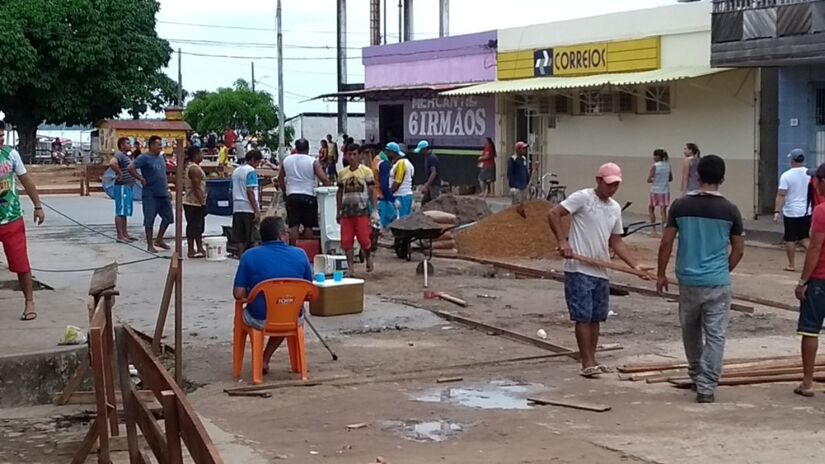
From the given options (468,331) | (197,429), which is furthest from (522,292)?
(197,429)

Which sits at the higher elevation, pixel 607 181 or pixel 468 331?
pixel 607 181


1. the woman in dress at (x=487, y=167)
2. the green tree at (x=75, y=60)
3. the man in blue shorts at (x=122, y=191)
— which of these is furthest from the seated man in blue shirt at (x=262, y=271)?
the green tree at (x=75, y=60)

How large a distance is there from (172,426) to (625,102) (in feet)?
81.0

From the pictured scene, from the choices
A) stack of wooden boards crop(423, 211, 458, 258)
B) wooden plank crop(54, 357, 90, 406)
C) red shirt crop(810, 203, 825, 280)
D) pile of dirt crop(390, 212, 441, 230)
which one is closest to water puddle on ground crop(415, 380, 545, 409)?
red shirt crop(810, 203, 825, 280)

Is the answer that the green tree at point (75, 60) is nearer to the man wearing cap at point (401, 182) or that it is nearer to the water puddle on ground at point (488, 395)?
the man wearing cap at point (401, 182)

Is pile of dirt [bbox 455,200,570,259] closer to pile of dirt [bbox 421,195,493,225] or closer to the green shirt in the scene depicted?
pile of dirt [bbox 421,195,493,225]

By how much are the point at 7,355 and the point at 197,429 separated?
16.5 feet

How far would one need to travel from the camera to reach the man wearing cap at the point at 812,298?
28.2ft

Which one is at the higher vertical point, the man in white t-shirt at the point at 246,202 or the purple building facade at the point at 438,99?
the purple building facade at the point at 438,99

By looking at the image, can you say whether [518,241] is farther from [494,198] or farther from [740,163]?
[494,198]

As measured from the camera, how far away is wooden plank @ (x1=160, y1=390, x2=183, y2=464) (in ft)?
16.3

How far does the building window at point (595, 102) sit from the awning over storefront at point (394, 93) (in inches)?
229

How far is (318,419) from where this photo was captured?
8258 millimetres

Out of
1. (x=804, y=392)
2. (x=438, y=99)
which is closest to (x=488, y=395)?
(x=804, y=392)
